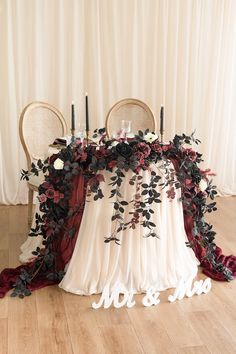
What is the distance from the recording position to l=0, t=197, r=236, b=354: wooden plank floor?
8.13 ft

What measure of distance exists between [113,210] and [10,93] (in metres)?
2.06

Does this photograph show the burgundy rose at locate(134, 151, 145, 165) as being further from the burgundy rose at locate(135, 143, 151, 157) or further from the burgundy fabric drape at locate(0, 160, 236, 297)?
the burgundy fabric drape at locate(0, 160, 236, 297)

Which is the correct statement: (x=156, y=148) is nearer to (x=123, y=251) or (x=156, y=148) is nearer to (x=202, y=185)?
(x=202, y=185)

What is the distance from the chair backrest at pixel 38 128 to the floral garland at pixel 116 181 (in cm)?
90

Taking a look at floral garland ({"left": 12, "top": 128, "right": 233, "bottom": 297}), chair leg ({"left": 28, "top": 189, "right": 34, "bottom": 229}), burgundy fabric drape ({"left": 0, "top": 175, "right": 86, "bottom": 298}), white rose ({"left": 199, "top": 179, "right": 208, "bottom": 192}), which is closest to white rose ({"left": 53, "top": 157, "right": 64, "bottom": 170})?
floral garland ({"left": 12, "top": 128, "right": 233, "bottom": 297})

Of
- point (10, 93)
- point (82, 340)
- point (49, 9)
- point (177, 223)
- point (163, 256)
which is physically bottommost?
point (82, 340)

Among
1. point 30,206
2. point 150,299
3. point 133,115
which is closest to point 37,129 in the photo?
point 30,206

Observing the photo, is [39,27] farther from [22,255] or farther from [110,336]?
[110,336]

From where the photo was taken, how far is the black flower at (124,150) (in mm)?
2865

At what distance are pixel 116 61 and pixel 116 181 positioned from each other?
83.8 inches

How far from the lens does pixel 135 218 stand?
2.88m

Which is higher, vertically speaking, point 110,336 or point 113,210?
point 113,210

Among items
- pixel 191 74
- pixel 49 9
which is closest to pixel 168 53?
pixel 191 74

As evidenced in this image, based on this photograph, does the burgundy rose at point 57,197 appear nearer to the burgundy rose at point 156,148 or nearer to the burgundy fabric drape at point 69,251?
the burgundy fabric drape at point 69,251
